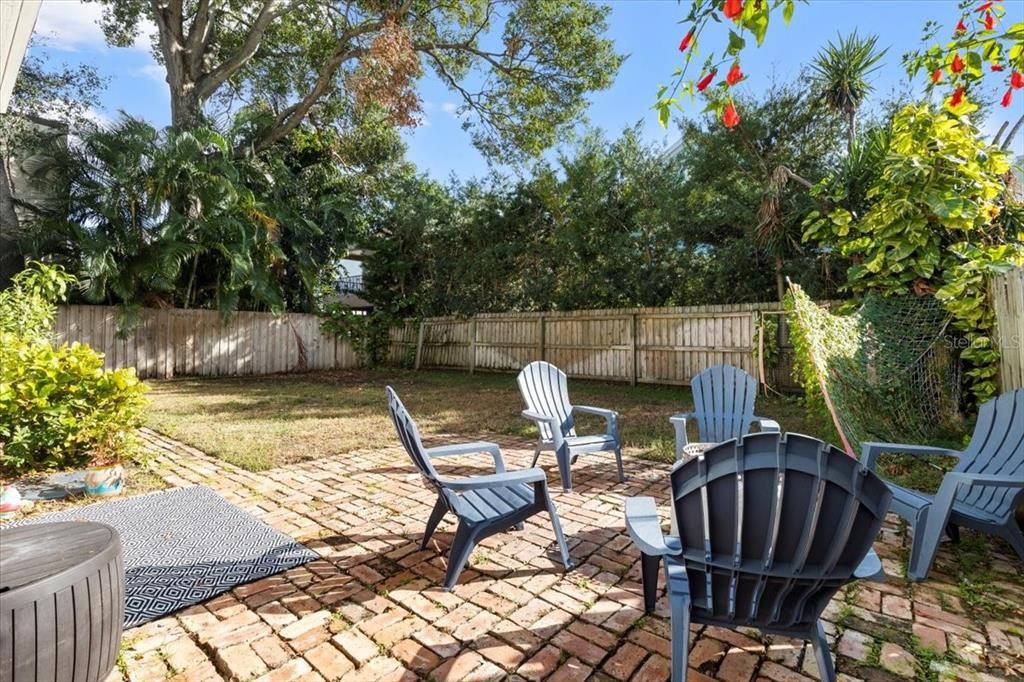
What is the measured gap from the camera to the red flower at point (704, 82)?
1506 millimetres

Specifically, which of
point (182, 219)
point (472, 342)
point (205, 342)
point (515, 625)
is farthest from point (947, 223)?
point (205, 342)

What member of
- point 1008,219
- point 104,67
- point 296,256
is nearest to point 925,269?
point 1008,219

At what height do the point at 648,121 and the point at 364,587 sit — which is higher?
the point at 648,121

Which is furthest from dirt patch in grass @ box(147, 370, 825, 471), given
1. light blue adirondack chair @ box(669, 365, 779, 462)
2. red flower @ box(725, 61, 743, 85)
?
red flower @ box(725, 61, 743, 85)

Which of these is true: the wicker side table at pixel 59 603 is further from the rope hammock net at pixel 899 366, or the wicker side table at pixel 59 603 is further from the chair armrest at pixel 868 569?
the rope hammock net at pixel 899 366

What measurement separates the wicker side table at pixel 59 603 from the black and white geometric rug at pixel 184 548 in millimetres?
712

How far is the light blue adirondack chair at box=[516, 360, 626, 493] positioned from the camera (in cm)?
364

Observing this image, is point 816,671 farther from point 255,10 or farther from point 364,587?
point 255,10

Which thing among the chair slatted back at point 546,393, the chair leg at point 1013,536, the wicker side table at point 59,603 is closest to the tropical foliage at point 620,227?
the chair slatted back at point 546,393

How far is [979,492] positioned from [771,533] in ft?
7.27

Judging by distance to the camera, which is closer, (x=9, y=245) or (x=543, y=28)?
(x=9, y=245)

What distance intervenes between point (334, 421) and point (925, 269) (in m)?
6.44

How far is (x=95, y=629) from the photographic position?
4.62ft

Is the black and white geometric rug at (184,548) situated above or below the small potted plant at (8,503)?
below
